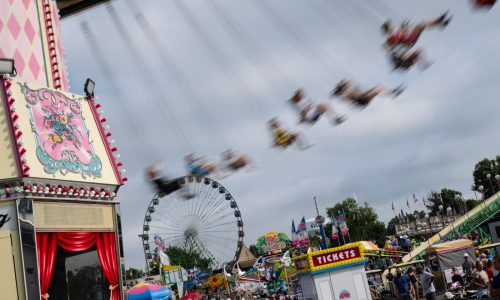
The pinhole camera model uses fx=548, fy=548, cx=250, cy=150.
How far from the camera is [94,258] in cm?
1120

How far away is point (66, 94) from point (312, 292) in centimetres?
1003

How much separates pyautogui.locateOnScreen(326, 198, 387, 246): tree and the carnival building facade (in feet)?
304

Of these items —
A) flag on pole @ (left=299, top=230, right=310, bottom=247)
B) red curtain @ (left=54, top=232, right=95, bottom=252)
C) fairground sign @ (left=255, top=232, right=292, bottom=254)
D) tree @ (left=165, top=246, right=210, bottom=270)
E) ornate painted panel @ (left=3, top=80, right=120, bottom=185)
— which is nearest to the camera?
ornate painted panel @ (left=3, top=80, right=120, bottom=185)

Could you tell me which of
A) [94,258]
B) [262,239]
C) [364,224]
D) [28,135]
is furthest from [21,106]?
[364,224]

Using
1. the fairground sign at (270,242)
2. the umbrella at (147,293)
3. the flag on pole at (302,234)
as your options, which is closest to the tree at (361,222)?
the fairground sign at (270,242)

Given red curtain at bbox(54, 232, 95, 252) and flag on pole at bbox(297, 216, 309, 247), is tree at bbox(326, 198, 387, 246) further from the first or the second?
red curtain at bbox(54, 232, 95, 252)

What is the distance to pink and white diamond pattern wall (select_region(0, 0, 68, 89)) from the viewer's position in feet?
38.8

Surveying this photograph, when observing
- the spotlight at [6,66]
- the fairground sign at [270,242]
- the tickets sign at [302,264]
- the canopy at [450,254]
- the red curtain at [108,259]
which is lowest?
the canopy at [450,254]

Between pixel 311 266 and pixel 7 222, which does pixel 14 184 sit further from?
pixel 311 266

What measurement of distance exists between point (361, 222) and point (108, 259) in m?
95.7

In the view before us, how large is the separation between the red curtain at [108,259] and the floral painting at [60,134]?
1.33 m

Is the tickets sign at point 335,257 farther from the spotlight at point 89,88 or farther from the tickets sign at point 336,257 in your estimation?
the spotlight at point 89,88

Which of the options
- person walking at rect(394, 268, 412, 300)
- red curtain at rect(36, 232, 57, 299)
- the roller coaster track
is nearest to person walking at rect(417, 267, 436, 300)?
person walking at rect(394, 268, 412, 300)

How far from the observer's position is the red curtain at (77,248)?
988 cm
